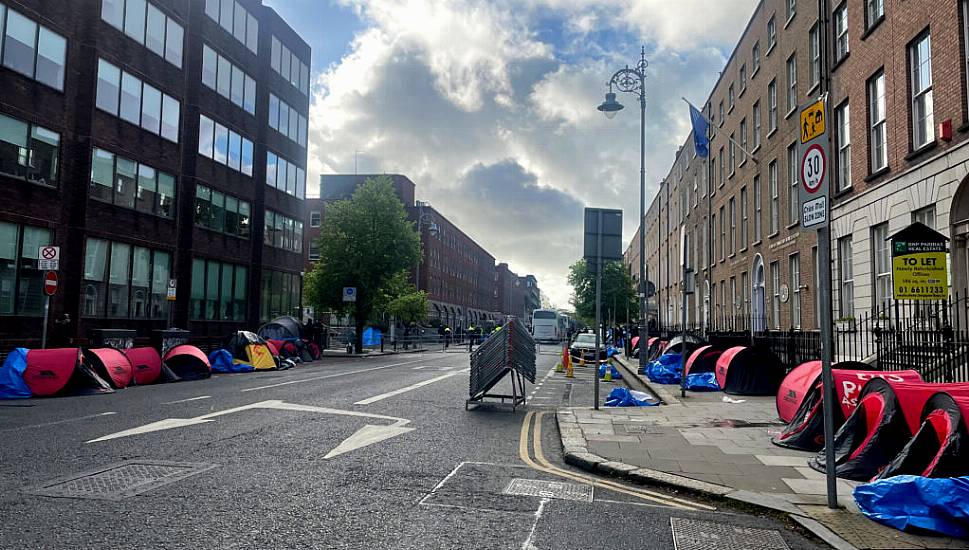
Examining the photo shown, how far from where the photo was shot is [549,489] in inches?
251

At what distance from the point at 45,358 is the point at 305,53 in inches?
1233

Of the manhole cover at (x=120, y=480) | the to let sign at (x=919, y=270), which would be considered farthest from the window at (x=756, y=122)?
the manhole cover at (x=120, y=480)

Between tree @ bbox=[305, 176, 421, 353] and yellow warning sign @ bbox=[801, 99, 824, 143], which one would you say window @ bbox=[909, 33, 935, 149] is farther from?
tree @ bbox=[305, 176, 421, 353]

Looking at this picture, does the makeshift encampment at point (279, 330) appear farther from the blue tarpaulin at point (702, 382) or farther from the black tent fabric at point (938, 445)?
the black tent fabric at point (938, 445)

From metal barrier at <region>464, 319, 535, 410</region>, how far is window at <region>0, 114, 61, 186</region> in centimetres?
1626

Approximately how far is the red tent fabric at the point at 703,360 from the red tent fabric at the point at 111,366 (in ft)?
47.1

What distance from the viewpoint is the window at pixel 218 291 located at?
101 feet

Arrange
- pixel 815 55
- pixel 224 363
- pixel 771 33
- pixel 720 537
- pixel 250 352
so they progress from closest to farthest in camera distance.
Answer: pixel 720 537 → pixel 815 55 → pixel 224 363 → pixel 250 352 → pixel 771 33

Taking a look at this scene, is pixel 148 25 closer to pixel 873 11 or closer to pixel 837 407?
pixel 873 11

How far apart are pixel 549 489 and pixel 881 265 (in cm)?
1399

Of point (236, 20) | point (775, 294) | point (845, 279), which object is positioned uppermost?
point (236, 20)

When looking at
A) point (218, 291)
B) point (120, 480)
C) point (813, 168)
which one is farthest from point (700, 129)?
point (218, 291)

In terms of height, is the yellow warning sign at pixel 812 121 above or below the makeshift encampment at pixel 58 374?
above

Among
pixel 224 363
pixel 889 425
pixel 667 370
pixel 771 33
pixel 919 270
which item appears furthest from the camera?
pixel 771 33
